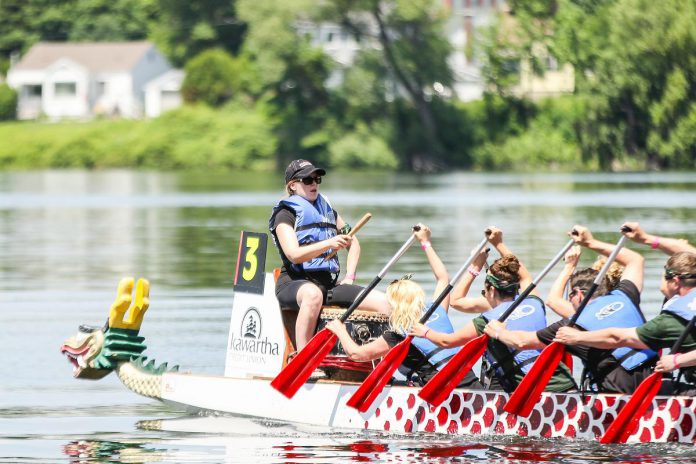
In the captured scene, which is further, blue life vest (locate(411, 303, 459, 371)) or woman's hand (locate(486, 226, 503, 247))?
blue life vest (locate(411, 303, 459, 371))

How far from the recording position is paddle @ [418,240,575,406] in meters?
11.3

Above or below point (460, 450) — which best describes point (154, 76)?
above

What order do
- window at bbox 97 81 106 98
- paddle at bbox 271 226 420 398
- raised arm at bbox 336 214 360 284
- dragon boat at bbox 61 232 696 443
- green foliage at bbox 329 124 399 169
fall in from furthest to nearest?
window at bbox 97 81 106 98
green foliage at bbox 329 124 399 169
raised arm at bbox 336 214 360 284
paddle at bbox 271 226 420 398
dragon boat at bbox 61 232 696 443

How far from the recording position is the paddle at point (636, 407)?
10469 millimetres

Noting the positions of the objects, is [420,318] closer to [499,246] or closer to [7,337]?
[499,246]

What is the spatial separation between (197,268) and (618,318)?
16.4 meters

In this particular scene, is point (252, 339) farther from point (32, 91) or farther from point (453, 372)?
point (32, 91)

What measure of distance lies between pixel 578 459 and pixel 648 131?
4727 cm

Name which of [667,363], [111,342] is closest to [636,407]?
[667,363]

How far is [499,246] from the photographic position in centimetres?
1180

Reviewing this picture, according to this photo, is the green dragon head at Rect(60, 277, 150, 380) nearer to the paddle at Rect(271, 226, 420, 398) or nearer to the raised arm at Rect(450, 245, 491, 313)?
the paddle at Rect(271, 226, 420, 398)

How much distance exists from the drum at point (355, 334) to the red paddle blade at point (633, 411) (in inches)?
90.5

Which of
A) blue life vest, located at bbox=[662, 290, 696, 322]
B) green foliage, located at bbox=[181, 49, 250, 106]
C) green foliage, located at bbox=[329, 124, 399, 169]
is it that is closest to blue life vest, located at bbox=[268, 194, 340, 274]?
blue life vest, located at bbox=[662, 290, 696, 322]

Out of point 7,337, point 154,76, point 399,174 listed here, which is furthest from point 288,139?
point 7,337
